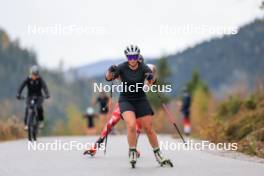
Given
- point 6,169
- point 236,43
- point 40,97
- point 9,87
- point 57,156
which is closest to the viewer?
point 6,169

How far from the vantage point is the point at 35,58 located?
176500mm

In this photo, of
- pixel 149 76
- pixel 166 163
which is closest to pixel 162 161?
pixel 166 163

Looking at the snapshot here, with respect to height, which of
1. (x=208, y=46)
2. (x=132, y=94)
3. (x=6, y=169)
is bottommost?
(x=6, y=169)

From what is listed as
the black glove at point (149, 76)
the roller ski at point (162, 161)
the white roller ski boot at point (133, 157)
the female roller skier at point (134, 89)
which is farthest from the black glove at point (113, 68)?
the roller ski at point (162, 161)

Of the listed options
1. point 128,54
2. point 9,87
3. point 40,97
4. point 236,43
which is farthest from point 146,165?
point 236,43

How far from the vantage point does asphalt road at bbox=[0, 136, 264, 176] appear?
10.7 metres

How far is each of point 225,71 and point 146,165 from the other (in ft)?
620

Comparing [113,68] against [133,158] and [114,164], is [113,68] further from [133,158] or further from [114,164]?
[114,164]

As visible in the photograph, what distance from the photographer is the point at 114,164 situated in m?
12.3

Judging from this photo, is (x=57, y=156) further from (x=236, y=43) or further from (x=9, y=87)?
(x=236, y=43)

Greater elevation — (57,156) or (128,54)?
(128,54)

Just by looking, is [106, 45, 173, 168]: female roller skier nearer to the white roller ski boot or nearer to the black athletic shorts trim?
the black athletic shorts trim

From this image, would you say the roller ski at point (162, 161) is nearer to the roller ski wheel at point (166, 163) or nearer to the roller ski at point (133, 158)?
the roller ski wheel at point (166, 163)

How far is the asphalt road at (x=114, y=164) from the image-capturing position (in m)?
10.7
